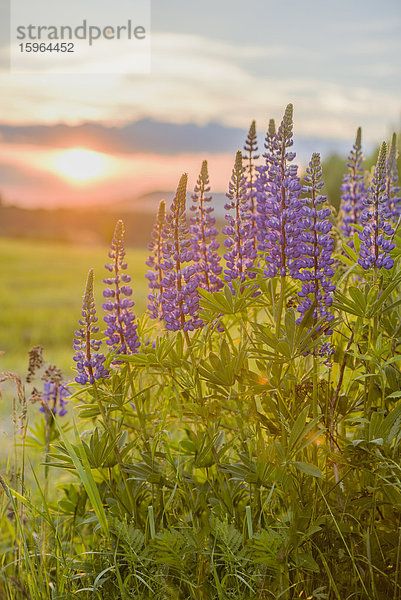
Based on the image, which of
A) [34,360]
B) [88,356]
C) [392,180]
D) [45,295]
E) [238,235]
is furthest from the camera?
[45,295]

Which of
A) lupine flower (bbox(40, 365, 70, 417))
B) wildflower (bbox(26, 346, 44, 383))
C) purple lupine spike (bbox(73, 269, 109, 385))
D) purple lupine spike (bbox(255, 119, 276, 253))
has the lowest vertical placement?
lupine flower (bbox(40, 365, 70, 417))

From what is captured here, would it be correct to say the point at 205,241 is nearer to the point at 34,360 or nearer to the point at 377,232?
the point at 377,232

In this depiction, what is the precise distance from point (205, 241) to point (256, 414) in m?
0.68

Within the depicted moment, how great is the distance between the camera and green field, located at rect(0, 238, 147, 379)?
864 cm

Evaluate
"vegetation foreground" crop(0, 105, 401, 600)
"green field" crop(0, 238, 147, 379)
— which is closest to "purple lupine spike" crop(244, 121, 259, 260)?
"vegetation foreground" crop(0, 105, 401, 600)

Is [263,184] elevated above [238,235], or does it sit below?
above

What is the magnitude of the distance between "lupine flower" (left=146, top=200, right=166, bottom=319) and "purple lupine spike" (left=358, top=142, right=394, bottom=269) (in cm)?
75

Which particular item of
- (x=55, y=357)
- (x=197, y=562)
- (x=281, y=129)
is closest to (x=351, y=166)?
(x=281, y=129)

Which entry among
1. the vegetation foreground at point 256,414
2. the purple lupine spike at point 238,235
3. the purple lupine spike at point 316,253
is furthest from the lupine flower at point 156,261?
the purple lupine spike at point 316,253

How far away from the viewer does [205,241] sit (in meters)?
2.42

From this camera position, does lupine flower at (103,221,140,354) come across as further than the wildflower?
No

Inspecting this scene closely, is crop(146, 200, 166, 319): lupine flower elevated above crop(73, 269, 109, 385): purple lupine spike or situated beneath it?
elevated above

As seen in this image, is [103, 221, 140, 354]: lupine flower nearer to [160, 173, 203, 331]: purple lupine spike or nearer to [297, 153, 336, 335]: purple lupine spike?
[160, 173, 203, 331]: purple lupine spike

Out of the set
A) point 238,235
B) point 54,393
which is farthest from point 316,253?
point 54,393
